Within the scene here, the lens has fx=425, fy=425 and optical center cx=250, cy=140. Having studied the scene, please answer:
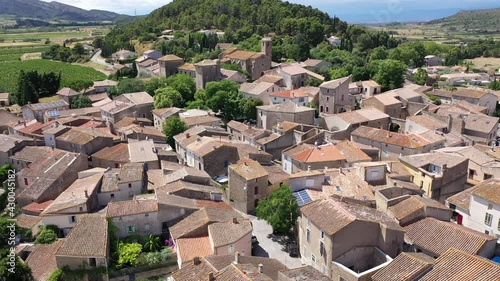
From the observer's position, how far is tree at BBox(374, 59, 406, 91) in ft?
212

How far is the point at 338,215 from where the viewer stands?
2470 cm

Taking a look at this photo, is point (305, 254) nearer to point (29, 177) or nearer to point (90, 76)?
point (29, 177)

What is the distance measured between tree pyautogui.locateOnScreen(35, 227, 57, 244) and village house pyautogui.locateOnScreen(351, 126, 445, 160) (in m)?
30.2

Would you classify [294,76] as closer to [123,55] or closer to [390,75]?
[390,75]

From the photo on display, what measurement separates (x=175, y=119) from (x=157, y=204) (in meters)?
20.4

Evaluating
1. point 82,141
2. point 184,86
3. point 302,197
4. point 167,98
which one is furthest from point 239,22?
point 302,197

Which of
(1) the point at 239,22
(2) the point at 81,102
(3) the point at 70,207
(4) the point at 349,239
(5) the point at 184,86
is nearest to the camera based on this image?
(4) the point at 349,239

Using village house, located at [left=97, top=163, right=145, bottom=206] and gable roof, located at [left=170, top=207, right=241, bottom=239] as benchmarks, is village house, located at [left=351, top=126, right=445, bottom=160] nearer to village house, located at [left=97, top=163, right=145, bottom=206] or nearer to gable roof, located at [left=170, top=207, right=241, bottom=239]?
gable roof, located at [left=170, top=207, right=241, bottom=239]

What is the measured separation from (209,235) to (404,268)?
1192cm

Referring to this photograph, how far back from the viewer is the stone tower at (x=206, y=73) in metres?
66.3

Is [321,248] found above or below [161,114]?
below

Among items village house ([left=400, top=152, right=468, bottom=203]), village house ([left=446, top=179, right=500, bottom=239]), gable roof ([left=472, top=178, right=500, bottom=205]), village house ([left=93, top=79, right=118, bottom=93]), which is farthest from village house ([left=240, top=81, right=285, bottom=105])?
gable roof ([left=472, top=178, right=500, bottom=205])

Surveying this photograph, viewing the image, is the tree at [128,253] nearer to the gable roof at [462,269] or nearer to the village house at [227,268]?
the village house at [227,268]

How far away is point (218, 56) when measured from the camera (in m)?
82.9
